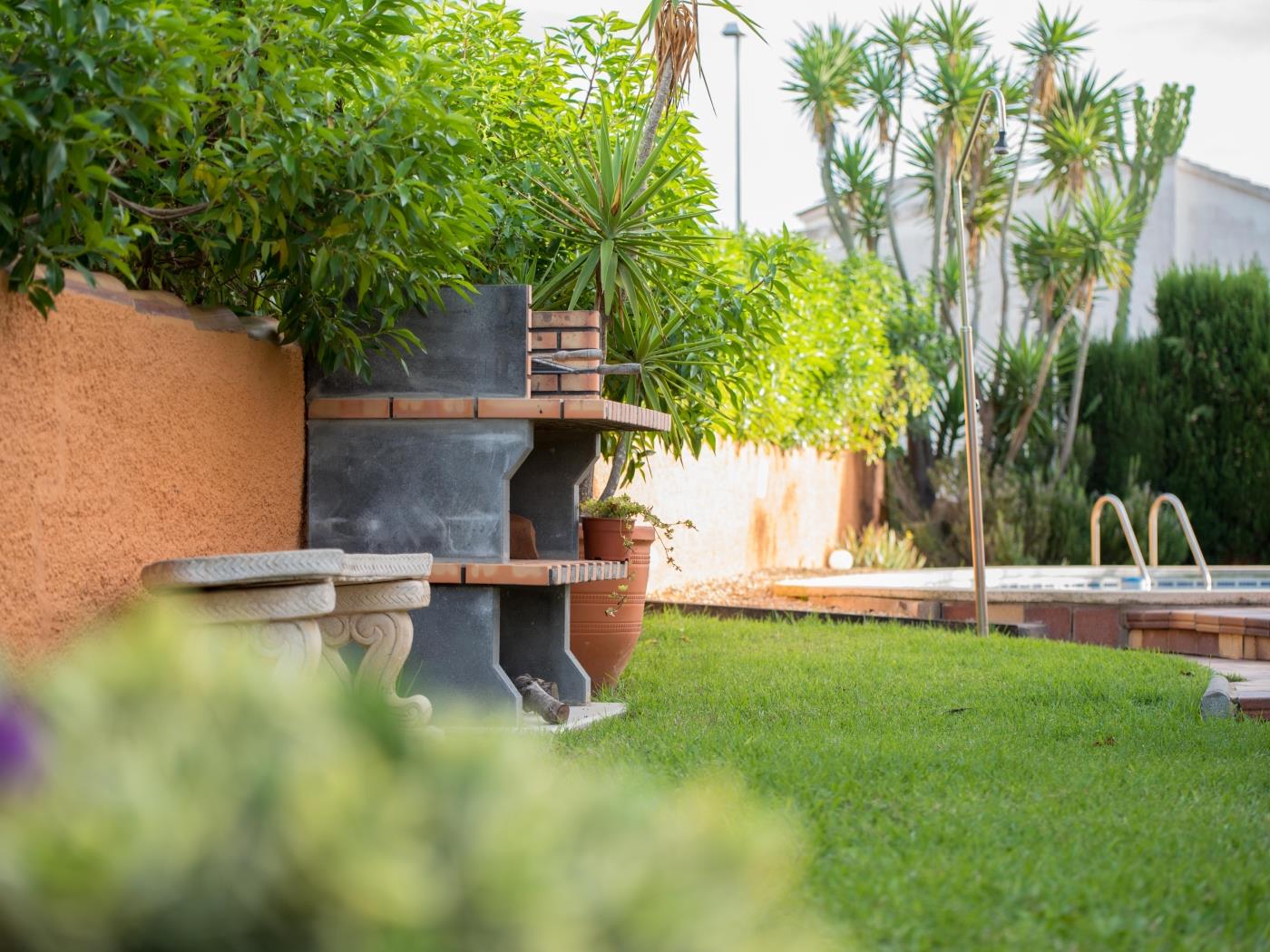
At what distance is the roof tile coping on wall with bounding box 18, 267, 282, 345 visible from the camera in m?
Result: 4.16

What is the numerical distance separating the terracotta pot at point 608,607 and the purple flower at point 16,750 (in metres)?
4.69

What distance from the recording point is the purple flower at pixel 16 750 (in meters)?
1.32

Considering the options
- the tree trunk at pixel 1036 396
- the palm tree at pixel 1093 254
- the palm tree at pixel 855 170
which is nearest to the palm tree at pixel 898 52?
the palm tree at pixel 855 170

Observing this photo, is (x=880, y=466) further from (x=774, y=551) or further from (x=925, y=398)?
(x=774, y=551)

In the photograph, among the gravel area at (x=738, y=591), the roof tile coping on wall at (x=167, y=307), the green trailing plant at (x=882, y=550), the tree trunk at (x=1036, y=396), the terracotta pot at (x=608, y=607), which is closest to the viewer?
the roof tile coping on wall at (x=167, y=307)

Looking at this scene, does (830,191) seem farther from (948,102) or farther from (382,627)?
(382,627)

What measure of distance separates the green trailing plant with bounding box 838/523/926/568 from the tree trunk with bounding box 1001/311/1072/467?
1.79m

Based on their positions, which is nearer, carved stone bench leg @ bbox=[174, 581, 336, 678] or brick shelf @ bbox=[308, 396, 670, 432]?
carved stone bench leg @ bbox=[174, 581, 336, 678]

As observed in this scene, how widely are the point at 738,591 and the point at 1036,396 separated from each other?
6527mm

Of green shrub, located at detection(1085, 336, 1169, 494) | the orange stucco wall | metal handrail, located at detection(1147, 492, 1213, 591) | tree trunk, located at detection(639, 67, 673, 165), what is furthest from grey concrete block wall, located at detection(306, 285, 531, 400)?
green shrub, located at detection(1085, 336, 1169, 494)

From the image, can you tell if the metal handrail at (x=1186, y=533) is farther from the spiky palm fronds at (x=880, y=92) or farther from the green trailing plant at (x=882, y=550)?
the spiky palm fronds at (x=880, y=92)

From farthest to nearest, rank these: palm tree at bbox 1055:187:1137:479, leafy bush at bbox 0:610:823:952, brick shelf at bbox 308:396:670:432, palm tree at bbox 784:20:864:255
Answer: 1. palm tree at bbox 784:20:864:255
2. palm tree at bbox 1055:187:1137:479
3. brick shelf at bbox 308:396:670:432
4. leafy bush at bbox 0:610:823:952

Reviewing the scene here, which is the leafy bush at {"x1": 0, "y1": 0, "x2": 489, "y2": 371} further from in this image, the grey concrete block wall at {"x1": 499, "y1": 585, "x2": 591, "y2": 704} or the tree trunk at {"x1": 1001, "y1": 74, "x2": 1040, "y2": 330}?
the tree trunk at {"x1": 1001, "y1": 74, "x2": 1040, "y2": 330}

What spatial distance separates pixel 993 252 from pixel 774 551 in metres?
14.2
